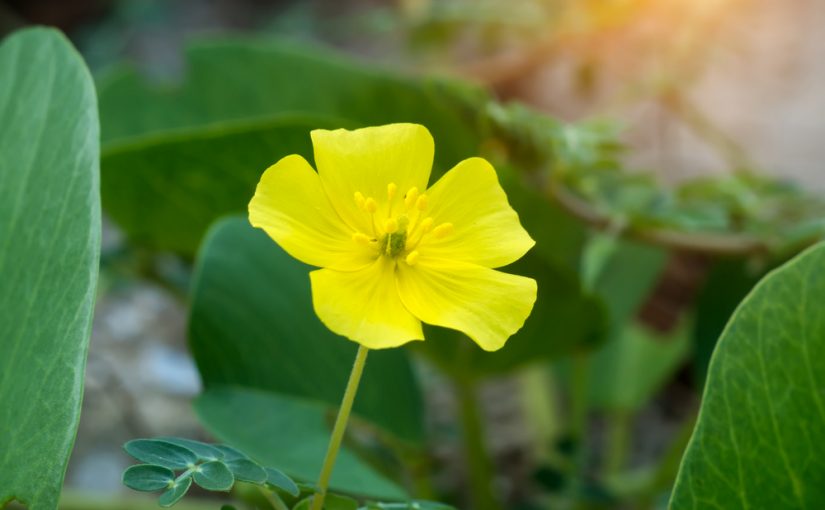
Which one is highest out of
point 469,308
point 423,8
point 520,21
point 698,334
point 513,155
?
point 423,8

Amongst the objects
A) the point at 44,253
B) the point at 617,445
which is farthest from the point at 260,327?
the point at 617,445

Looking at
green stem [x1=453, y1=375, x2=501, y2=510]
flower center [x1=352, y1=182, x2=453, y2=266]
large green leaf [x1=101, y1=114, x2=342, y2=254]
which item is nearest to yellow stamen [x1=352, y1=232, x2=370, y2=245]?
flower center [x1=352, y1=182, x2=453, y2=266]

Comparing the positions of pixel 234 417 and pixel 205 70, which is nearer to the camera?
pixel 234 417

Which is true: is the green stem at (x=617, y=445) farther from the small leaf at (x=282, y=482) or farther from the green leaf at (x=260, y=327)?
the small leaf at (x=282, y=482)

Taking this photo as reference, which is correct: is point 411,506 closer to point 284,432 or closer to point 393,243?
point 393,243

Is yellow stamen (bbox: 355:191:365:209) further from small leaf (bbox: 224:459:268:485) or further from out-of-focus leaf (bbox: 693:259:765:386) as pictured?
out-of-focus leaf (bbox: 693:259:765:386)

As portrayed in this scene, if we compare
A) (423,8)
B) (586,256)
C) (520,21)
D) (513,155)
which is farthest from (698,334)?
(423,8)

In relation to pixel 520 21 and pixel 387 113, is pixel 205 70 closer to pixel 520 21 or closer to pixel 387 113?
pixel 387 113
